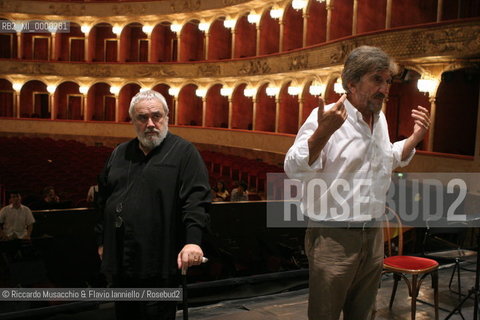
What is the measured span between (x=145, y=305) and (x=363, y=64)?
1730mm

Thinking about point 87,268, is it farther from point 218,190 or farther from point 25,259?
point 218,190

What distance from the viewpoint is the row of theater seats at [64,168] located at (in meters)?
14.5

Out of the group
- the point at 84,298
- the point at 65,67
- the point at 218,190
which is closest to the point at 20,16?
the point at 65,67

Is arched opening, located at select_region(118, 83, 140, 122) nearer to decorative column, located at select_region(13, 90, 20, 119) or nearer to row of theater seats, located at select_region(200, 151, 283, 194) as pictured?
decorative column, located at select_region(13, 90, 20, 119)

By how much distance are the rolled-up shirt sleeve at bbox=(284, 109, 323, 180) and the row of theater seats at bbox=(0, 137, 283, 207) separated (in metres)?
8.97

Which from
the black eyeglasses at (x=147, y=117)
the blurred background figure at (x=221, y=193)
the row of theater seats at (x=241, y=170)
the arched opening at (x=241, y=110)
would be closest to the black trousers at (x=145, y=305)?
the black eyeglasses at (x=147, y=117)

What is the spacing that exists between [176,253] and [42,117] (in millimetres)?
29894

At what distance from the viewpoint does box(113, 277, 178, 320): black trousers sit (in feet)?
9.39

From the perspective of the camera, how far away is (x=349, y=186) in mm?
2520

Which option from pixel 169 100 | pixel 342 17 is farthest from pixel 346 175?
pixel 169 100

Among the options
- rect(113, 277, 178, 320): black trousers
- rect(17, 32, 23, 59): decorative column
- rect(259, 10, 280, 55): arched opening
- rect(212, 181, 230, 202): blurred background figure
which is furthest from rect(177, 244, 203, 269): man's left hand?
rect(17, 32, 23, 59): decorative column

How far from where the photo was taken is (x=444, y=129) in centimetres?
1730

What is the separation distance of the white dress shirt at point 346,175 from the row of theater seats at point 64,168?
8.92m

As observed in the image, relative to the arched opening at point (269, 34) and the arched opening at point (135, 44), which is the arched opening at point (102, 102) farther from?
the arched opening at point (269, 34)
